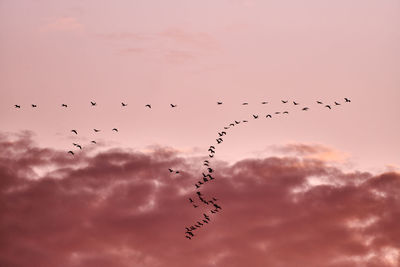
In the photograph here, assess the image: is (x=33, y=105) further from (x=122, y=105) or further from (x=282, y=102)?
(x=282, y=102)

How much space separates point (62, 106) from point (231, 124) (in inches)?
1422

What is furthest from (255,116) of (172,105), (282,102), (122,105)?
(122,105)

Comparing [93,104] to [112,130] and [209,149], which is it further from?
[209,149]

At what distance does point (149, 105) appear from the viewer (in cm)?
16188

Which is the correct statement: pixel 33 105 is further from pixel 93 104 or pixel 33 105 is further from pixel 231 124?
pixel 231 124

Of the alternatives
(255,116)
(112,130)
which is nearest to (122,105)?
(112,130)

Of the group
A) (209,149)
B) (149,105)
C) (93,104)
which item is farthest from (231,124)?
(93,104)

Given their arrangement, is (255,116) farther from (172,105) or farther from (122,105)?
(122,105)

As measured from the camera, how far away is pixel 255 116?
161 meters

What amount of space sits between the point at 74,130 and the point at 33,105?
1012 cm

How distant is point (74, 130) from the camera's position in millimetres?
157125

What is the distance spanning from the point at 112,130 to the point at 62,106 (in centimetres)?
1175

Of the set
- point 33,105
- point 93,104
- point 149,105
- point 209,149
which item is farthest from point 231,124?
point 33,105

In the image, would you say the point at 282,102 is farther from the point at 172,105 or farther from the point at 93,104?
the point at 93,104
